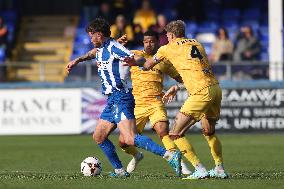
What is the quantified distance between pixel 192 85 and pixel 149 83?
200 centimetres

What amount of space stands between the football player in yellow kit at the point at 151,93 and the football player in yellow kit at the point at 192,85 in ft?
3.79

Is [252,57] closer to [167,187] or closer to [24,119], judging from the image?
[24,119]

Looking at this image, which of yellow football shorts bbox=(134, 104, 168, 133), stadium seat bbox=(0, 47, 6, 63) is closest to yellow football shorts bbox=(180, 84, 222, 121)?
yellow football shorts bbox=(134, 104, 168, 133)

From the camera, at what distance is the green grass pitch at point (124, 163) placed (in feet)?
37.2

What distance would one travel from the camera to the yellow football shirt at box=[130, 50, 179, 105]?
556 inches

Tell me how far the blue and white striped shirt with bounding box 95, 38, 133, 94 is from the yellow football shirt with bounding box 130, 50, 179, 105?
1767 millimetres

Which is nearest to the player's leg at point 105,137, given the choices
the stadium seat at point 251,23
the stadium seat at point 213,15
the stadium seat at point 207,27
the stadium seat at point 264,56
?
the stadium seat at point 264,56

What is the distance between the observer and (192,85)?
485 inches

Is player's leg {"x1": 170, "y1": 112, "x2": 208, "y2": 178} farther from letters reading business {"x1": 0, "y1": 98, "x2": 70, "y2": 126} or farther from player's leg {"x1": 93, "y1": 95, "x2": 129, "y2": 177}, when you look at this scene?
letters reading business {"x1": 0, "y1": 98, "x2": 70, "y2": 126}

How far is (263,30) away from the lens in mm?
27484

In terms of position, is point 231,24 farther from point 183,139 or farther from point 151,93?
point 183,139

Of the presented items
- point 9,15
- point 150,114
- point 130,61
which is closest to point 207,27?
point 9,15

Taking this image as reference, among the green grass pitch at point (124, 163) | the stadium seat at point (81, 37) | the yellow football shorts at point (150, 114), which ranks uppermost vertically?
the stadium seat at point (81, 37)

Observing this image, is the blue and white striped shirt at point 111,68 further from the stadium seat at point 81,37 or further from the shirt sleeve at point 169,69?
the stadium seat at point 81,37
